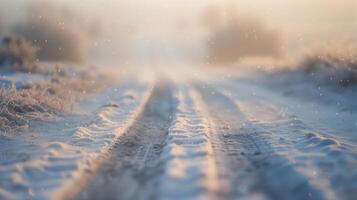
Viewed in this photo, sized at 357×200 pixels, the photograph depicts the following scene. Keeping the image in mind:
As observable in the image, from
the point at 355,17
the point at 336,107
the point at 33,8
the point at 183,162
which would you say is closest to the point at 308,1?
the point at 355,17

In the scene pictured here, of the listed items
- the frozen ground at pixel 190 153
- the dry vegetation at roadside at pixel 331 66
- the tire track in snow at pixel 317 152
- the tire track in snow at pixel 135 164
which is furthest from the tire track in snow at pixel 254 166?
the dry vegetation at roadside at pixel 331 66

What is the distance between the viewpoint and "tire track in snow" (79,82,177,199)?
5434 mm

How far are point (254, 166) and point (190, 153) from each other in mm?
1102

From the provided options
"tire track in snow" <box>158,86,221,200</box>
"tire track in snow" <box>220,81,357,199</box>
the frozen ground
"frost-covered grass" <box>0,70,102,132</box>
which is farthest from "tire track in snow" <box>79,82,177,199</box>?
"frost-covered grass" <box>0,70,102,132</box>

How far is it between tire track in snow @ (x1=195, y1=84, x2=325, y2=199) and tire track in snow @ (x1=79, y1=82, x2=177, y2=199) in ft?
3.38

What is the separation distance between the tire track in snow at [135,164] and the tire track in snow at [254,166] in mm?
1032

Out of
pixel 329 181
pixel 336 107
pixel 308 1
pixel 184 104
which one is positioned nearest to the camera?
pixel 329 181

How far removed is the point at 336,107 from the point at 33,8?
2644 cm

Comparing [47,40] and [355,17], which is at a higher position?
[355,17]

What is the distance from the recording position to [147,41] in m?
63.7

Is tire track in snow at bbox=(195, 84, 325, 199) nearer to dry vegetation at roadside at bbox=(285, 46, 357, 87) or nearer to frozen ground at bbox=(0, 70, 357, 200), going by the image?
frozen ground at bbox=(0, 70, 357, 200)

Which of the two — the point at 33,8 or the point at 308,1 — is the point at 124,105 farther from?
the point at 308,1

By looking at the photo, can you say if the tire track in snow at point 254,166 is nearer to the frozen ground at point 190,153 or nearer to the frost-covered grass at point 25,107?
the frozen ground at point 190,153

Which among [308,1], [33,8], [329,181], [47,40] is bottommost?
[329,181]
